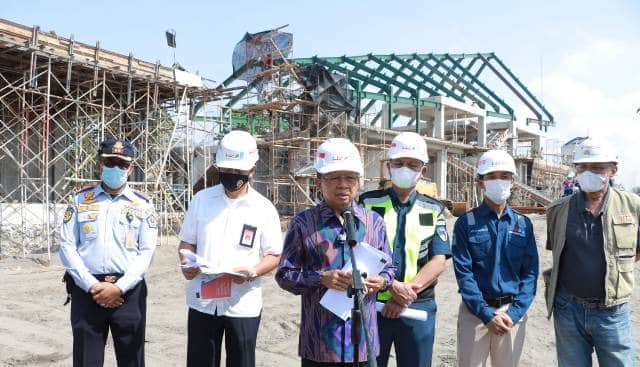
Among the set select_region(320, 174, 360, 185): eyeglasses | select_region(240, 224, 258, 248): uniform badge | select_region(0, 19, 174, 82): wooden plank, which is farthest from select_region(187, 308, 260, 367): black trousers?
select_region(0, 19, 174, 82): wooden plank

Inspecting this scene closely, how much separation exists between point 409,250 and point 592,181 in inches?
55.1

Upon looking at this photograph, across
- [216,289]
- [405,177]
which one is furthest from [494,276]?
[216,289]

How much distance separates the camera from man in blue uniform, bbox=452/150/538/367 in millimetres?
3396

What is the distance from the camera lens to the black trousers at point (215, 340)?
3.11 meters

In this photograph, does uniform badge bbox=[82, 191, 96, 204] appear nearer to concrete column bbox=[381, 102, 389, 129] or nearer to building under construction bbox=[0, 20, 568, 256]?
building under construction bbox=[0, 20, 568, 256]

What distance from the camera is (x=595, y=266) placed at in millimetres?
3371

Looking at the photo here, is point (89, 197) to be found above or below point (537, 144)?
below

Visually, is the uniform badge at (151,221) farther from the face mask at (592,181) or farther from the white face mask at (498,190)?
the face mask at (592,181)

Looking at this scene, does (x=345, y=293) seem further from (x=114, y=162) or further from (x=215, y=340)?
(x=114, y=162)

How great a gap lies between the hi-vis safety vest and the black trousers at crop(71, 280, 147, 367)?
1.70 meters

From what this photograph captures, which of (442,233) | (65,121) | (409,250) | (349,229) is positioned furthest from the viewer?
(65,121)

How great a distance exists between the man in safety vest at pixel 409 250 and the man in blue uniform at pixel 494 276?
268 millimetres

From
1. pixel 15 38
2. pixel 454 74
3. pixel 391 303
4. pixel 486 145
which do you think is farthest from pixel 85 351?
pixel 454 74

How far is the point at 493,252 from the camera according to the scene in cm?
349
